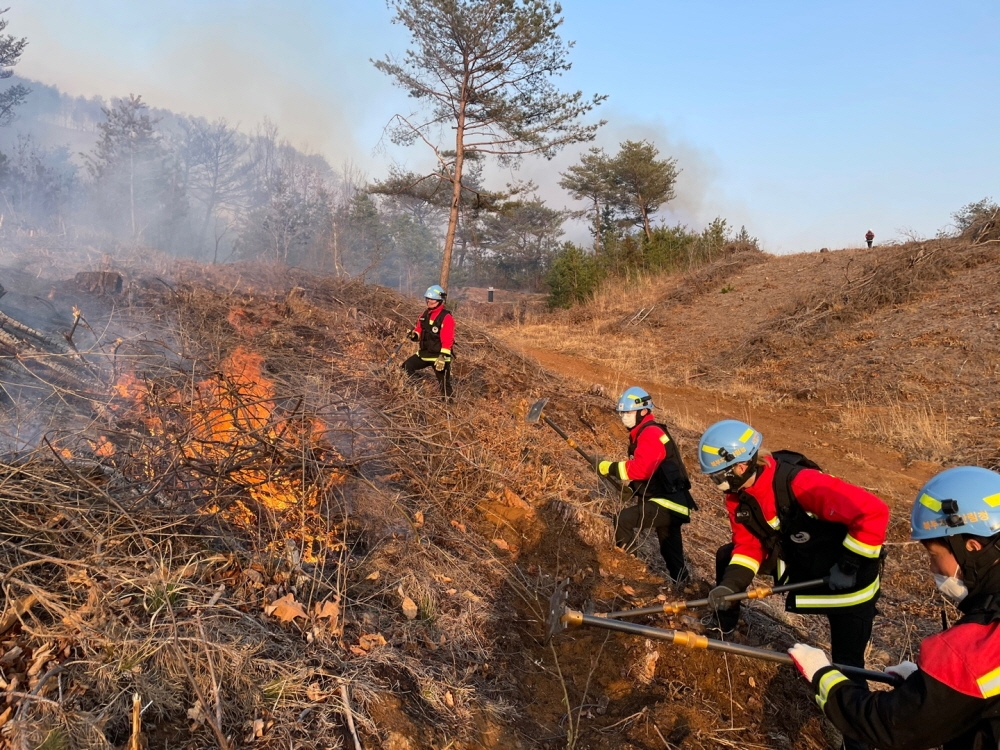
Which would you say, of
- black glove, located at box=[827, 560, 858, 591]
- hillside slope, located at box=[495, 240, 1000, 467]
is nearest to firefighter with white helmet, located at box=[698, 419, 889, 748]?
black glove, located at box=[827, 560, 858, 591]

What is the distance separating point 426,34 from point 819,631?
49.6 feet

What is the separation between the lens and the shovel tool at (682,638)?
8.25ft

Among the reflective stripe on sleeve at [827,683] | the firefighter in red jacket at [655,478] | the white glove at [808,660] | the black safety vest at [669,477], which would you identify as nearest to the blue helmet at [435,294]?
the firefighter in red jacket at [655,478]

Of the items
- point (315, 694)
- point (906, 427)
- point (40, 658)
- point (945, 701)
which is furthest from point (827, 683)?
point (906, 427)

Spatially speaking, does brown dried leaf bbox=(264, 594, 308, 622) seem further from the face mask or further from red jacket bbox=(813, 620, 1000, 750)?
the face mask

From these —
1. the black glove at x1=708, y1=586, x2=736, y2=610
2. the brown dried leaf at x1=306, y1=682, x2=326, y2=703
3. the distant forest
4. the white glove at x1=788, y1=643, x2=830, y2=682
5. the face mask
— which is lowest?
the brown dried leaf at x1=306, y1=682, x2=326, y2=703

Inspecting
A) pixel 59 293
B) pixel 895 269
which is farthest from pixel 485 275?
pixel 59 293

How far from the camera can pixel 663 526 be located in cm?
451

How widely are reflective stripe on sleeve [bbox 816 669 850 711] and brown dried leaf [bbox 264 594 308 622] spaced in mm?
2375

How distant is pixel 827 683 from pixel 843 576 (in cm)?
93

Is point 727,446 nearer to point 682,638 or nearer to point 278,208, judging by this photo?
point 682,638

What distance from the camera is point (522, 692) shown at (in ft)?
10.9

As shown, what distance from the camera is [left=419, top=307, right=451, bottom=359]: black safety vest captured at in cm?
734

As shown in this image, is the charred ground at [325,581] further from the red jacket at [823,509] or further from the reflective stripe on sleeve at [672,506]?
the red jacket at [823,509]
